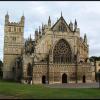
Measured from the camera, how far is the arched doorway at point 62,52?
71.9 m

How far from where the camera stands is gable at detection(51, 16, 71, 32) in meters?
73.5

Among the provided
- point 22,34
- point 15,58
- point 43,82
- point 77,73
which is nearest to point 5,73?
point 15,58

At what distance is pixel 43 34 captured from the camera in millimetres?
72812

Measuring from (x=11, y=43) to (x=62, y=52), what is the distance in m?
18.2

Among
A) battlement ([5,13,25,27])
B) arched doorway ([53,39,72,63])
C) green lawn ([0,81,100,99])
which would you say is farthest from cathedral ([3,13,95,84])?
green lawn ([0,81,100,99])

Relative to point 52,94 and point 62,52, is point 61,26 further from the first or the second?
point 52,94

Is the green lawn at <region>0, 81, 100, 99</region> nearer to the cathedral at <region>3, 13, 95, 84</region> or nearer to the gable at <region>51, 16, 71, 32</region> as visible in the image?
the cathedral at <region>3, 13, 95, 84</region>

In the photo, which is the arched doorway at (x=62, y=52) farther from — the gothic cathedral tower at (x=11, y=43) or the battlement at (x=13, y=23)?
the battlement at (x=13, y=23)

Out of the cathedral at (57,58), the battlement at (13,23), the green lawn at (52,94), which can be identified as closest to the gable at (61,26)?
the cathedral at (57,58)

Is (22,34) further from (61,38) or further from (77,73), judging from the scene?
(77,73)

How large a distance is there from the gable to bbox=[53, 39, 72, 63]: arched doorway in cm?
279

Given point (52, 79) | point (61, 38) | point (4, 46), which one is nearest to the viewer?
point (52, 79)

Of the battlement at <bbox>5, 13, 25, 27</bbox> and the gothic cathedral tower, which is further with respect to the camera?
the battlement at <bbox>5, 13, 25, 27</bbox>

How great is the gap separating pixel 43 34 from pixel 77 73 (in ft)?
41.5
